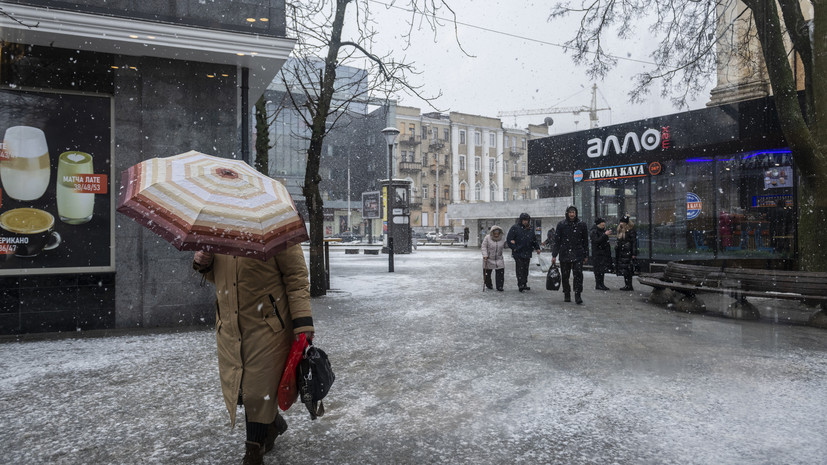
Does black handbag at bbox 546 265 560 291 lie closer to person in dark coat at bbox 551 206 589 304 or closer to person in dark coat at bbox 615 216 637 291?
person in dark coat at bbox 551 206 589 304

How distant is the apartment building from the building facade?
2328 inches

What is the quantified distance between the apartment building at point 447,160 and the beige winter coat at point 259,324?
63.8m

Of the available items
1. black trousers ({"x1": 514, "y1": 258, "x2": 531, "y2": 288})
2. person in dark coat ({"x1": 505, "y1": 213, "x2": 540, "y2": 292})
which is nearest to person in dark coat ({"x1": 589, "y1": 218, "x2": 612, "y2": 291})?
person in dark coat ({"x1": 505, "y1": 213, "x2": 540, "y2": 292})

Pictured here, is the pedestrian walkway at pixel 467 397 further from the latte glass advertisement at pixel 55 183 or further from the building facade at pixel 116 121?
the latte glass advertisement at pixel 55 183

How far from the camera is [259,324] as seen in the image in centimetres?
319

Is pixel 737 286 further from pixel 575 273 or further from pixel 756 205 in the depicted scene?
pixel 756 205

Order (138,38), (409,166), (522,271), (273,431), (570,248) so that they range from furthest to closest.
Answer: (409,166), (522,271), (570,248), (138,38), (273,431)

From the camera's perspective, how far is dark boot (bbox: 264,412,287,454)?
3.46m

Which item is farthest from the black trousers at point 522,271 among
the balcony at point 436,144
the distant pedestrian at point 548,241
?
the balcony at point 436,144

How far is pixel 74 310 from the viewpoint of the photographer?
7395mm

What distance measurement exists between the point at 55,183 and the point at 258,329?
6.10 meters

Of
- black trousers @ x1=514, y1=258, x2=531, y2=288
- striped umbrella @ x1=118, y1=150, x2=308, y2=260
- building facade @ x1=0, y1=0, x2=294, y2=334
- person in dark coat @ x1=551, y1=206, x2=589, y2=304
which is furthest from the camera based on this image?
black trousers @ x1=514, y1=258, x2=531, y2=288

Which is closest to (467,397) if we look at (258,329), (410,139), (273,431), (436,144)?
(273,431)

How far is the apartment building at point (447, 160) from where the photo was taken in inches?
2687
